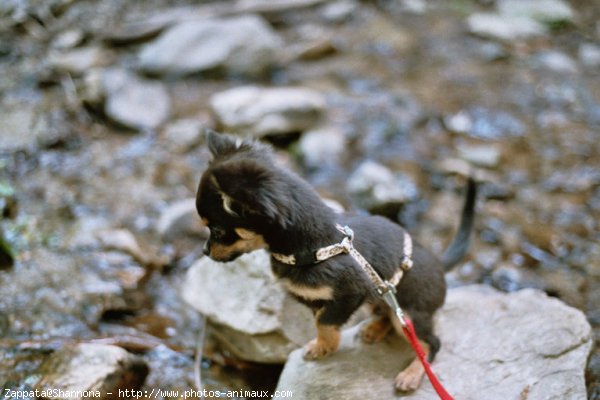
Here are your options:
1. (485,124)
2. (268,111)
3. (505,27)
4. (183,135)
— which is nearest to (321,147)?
(268,111)

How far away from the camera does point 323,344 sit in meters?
3.09

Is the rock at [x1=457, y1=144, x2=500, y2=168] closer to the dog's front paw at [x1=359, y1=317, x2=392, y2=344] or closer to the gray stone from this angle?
the gray stone

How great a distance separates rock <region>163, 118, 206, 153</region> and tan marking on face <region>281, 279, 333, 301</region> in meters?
3.59

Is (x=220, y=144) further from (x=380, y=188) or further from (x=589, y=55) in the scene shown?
(x=589, y=55)

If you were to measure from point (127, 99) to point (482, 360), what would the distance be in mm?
5069

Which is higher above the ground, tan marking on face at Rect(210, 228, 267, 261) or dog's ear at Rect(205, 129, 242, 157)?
dog's ear at Rect(205, 129, 242, 157)

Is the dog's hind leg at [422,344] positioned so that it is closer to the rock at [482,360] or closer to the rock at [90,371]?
the rock at [482,360]

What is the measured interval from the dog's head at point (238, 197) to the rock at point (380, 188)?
2.54 m

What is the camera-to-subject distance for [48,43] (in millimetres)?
7512

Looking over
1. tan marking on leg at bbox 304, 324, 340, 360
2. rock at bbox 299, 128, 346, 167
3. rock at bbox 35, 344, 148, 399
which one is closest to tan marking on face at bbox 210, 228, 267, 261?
tan marking on leg at bbox 304, 324, 340, 360

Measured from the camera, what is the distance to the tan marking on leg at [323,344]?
2.98 m

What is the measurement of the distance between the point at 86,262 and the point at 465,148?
13.7 ft

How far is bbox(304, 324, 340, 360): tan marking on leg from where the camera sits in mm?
2982

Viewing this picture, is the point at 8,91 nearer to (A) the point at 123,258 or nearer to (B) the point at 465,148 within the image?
(A) the point at 123,258
